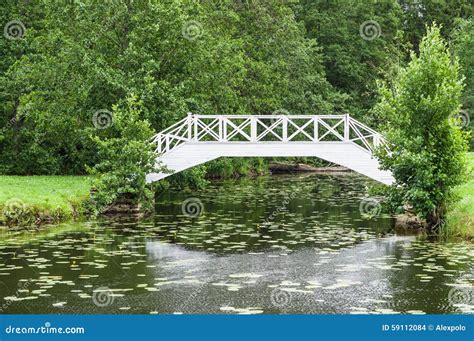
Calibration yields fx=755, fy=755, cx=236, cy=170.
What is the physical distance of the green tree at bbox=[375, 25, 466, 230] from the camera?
76.3 ft

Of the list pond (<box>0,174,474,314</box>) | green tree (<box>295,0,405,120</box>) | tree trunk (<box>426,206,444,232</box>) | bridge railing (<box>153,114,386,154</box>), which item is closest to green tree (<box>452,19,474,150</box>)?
green tree (<box>295,0,405,120</box>)

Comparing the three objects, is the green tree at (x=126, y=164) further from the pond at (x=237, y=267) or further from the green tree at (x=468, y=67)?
the green tree at (x=468, y=67)

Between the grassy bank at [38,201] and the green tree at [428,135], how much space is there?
1089 cm

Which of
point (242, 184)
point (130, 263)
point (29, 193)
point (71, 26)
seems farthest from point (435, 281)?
point (242, 184)

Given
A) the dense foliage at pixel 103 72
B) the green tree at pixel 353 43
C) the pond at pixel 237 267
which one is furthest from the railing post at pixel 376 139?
the green tree at pixel 353 43

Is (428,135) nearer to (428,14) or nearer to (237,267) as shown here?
(237,267)

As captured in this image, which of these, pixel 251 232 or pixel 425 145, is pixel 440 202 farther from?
pixel 251 232

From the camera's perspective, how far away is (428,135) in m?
24.0

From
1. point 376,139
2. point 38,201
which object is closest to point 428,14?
point 376,139

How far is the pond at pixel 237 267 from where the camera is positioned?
14.0 meters

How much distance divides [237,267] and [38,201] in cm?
956

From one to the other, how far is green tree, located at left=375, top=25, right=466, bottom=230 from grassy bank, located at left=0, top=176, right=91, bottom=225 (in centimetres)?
1089

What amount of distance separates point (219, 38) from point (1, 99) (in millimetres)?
12910

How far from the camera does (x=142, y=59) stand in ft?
112
